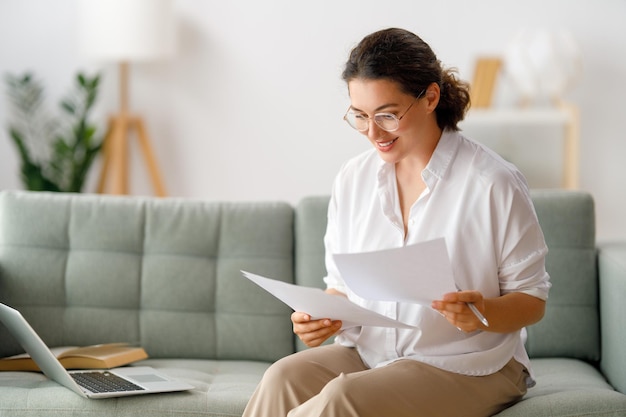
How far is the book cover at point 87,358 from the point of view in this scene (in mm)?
2340

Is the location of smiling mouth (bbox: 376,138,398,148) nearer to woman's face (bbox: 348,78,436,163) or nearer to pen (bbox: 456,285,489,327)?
woman's face (bbox: 348,78,436,163)

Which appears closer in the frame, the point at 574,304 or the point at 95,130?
the point at 574,304

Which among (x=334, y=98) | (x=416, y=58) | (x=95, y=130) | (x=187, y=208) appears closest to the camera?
(x=416, y=58)

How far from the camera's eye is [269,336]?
2.54m

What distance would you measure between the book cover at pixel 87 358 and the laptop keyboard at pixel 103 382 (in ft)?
0.20

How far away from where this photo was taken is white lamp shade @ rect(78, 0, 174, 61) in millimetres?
4172

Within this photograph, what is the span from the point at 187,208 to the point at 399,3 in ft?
7.54

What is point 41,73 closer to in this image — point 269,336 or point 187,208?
point 187,208

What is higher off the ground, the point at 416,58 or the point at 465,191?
the point at 416,58

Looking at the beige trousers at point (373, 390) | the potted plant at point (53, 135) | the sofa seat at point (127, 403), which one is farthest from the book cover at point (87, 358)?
the potted plant at point (53, 135)

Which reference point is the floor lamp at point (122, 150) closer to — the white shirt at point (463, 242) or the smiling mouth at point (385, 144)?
the white shirt at point (463, 242)

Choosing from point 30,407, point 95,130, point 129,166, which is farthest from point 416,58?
point 129,166

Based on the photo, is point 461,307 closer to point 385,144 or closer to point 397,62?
point 385,144

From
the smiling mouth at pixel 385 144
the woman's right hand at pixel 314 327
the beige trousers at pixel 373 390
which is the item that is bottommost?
the beige trousers at pixel 373 390
